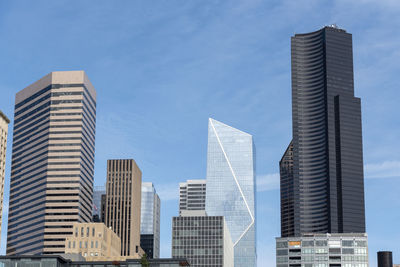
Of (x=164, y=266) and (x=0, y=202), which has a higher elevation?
(x=0, y=202)

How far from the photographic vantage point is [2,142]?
19962 centimetres

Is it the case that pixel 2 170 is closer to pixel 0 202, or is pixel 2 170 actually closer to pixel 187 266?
pixel 0 202

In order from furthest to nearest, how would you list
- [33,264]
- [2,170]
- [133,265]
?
1. [2,170]
2. [133,265]
3. [33,264]

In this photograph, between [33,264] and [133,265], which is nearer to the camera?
[33,264]

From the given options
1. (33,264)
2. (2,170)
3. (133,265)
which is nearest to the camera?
(33,264)

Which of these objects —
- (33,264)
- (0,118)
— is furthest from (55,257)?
(0,118)

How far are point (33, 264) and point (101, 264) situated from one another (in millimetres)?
20783

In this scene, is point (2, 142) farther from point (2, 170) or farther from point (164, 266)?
point (164, 266)

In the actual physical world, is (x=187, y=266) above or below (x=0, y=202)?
below

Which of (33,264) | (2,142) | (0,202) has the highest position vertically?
(2,142)

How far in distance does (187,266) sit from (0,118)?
63435 mm

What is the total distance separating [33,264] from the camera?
569 ft

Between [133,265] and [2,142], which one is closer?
[133,265]

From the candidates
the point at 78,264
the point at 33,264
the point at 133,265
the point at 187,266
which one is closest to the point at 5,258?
the point at 33,264
